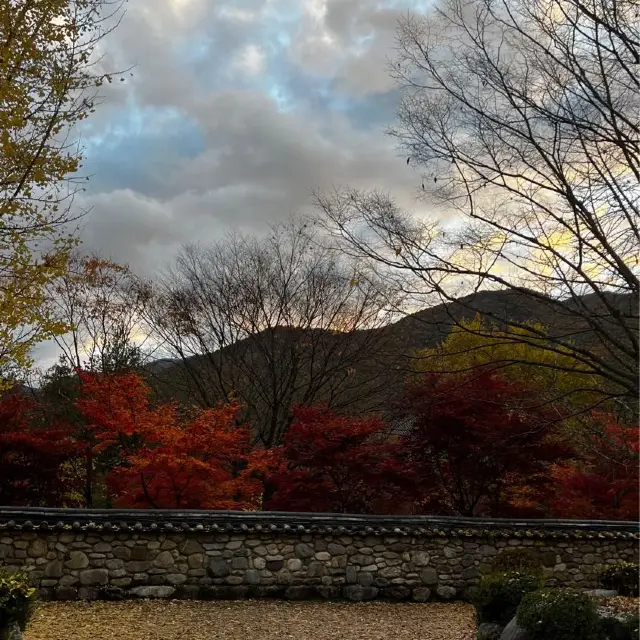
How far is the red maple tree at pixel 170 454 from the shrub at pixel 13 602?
4.01 meters

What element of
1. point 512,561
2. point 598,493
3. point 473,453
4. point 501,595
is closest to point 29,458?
point 473,453

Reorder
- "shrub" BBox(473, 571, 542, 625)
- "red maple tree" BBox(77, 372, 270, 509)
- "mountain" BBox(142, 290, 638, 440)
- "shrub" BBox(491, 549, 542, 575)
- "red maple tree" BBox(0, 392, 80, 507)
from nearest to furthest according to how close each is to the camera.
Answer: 1. "shrub" BBox(473, 571, 542, 625)
2. "shrub" BBox(491, 549, 542, 575)
3. "red maple tree" BBox(77, 372, 270, 509)
4. "red maple tree" BBox(0, 392, 80, 507)
5. "mountain" BBox(142, 290, 638, 440)

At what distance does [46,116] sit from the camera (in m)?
6.00

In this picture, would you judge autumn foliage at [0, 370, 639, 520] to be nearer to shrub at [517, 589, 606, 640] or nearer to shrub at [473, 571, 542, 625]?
shrub at [473, 571, 542, 625]

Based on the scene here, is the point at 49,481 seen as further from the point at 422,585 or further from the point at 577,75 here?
the point at 577,75

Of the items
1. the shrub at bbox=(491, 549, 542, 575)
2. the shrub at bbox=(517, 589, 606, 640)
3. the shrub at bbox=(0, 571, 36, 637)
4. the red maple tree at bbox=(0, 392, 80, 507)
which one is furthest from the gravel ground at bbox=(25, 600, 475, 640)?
the red maple tree at bbox=(0, 392, 80, 507)

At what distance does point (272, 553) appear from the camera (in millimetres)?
9234

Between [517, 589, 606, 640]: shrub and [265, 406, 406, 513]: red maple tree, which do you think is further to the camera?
[265, 406, 406, 513]: red maple tree

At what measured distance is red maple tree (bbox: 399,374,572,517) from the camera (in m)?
10.6

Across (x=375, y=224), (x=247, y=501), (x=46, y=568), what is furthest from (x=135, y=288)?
(x=375, y=224)

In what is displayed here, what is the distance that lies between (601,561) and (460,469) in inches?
109

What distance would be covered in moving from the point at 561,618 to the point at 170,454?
6369mm

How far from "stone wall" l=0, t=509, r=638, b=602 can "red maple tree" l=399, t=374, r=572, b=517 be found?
1194 millimetres

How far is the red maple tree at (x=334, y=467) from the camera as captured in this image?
10547 mm
